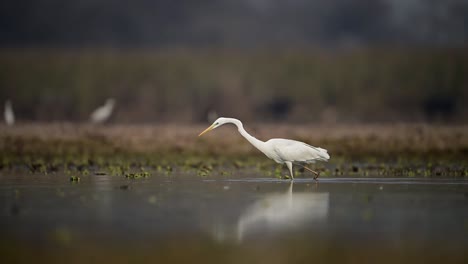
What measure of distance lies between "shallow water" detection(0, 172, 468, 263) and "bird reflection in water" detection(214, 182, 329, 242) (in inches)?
0.6

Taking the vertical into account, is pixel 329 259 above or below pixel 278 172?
below

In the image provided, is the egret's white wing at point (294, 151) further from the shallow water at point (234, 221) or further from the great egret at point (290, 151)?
the shallow water at point (234, 221)

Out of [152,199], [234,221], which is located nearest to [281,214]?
[234,221]

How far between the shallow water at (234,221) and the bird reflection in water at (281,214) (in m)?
0.02

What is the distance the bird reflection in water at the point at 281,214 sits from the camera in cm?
1269

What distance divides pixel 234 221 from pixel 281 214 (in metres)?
0.96

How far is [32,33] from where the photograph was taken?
361ft

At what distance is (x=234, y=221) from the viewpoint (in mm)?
13289

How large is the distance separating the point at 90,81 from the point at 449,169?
183ft

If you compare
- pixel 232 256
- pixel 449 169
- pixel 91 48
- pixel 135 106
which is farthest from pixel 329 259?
pixel 91 48

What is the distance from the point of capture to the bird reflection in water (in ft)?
41.6

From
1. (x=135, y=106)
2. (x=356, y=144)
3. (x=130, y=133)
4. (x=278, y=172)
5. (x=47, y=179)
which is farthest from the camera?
(x=135, y=106)

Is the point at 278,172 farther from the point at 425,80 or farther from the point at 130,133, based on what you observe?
the point at 425,80

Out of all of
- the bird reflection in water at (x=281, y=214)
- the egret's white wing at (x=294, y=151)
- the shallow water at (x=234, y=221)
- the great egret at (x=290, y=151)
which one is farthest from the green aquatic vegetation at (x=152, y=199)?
the egret's white wing at (x=294, y=151)
